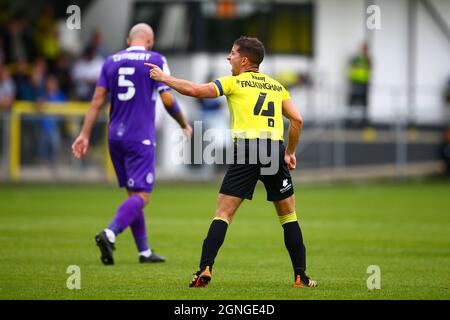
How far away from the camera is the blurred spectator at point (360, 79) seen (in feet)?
101

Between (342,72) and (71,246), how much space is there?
20411 mm

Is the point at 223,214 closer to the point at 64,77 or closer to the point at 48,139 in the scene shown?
the point at 48,139

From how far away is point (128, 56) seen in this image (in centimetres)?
1148

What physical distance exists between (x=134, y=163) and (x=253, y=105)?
2.62 meters

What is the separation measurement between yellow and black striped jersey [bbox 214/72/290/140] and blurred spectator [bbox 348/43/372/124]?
21.5 metres

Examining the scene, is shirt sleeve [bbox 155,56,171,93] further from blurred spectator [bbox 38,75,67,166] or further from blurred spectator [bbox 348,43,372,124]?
blurred spectator [bbox 348,43,372,124]

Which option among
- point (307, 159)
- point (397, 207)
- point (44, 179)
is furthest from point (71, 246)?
point (307, 159)

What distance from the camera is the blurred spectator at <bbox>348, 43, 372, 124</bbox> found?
101 ft

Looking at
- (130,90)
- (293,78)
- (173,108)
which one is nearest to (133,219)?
(173,108)

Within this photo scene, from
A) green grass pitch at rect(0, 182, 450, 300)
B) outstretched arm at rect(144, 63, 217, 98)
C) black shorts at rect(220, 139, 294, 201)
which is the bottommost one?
green grass pitch at rect(0, 182, 450, 300)

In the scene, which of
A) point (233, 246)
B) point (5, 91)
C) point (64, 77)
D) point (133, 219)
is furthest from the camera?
point (64, 77)

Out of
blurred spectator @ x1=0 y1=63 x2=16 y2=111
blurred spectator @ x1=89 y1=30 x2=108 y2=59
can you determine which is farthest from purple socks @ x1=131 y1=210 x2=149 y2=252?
blurred spectator @ x1=89 y1=30 x2=108 y2=59

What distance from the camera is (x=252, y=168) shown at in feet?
30.4
